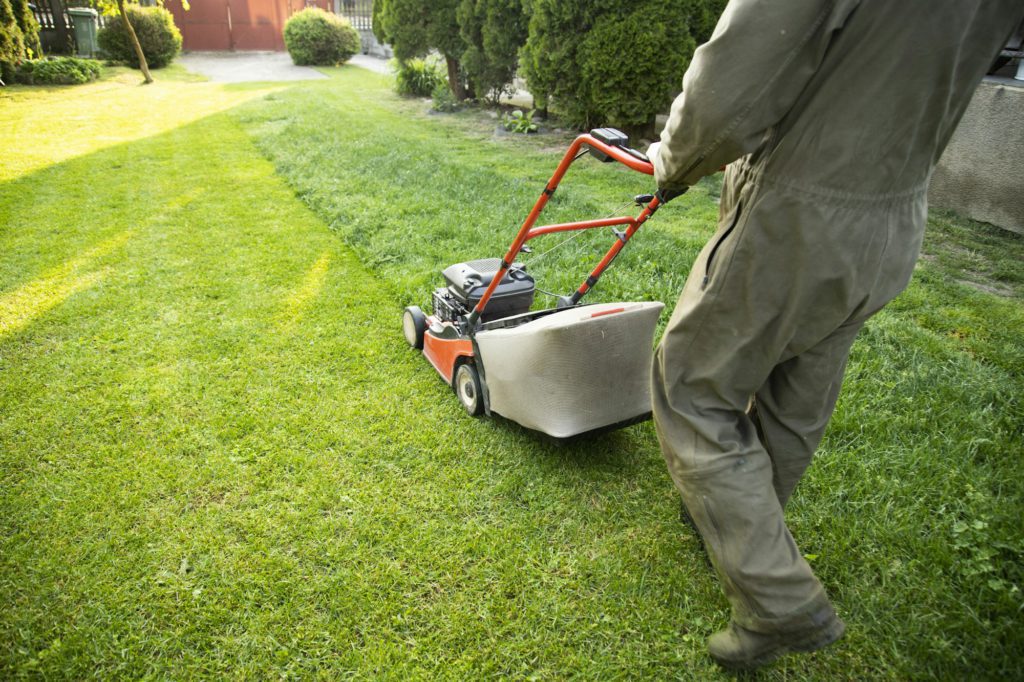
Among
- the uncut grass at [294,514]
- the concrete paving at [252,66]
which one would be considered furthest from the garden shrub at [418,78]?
the uncut grass at [294,514]

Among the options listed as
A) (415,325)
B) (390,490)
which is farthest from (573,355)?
(415,325)

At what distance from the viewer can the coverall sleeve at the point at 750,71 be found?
4.02 feet

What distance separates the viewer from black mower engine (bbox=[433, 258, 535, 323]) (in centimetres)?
282

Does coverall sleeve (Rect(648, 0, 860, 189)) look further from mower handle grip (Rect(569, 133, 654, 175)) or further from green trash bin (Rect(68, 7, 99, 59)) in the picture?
green trash bin (Rect(68, 7, 99, 59))

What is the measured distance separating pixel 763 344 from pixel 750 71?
24.8 inches

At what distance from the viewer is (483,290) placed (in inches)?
111

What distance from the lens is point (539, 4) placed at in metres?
7.07

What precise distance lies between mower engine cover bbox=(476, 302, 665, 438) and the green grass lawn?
280 millimetres

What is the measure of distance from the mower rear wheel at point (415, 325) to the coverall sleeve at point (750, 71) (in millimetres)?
2055

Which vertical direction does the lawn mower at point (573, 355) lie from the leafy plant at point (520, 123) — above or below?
above

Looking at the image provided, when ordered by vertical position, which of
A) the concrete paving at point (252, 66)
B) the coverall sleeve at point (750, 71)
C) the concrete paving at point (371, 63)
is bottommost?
the concrete paving at point (252, 66)

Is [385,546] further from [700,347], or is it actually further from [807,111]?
[807,111]

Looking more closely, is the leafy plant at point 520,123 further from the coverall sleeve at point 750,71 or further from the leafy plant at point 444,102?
the coverall sleeve at point 750,71

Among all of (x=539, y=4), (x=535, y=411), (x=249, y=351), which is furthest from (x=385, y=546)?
(x=539, y=4)
